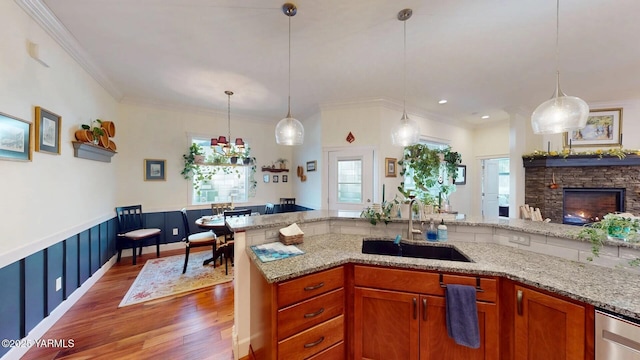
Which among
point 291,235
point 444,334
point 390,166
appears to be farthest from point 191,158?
point 444,334

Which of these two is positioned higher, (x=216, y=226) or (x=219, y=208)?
(x=219, y=208)

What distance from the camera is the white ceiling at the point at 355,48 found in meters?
1.92

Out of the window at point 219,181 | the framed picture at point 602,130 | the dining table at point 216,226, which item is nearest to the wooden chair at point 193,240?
the dining table at point 216,226

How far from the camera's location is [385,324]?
1.50 meters

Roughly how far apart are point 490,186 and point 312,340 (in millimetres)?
6085

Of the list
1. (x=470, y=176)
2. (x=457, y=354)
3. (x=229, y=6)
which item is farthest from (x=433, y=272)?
(x=470, y=176)

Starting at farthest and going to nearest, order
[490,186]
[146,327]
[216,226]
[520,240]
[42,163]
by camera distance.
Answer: [490,186]
[216,226]
[146,327]
[42,163]
[520,240]

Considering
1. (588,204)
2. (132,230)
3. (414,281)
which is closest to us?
(414,281)

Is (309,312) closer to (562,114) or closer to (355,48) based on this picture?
(562,114)

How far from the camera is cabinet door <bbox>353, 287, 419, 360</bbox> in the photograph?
144 cm

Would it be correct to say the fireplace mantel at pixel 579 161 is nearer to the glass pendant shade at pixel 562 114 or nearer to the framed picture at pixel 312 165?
the glass pendant shade at pixel 562 114

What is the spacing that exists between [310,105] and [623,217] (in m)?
3.96

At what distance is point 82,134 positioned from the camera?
8.50 feet

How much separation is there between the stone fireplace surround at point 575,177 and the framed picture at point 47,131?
Answer: 22.6ft
